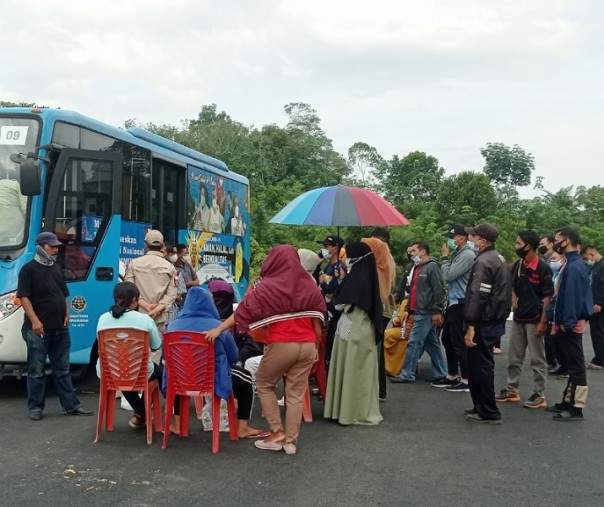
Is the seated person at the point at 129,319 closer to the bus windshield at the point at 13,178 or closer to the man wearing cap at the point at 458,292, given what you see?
the bus windshield at the point at 13,178

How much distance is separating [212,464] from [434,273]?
474 centimetres

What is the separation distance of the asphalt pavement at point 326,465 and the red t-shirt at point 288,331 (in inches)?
36.6

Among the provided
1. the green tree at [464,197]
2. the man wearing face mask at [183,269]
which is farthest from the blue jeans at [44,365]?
the green tree at [464,197]

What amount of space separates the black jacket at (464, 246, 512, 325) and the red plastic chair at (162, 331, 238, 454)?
2.67 metres

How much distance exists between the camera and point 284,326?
20.4ft

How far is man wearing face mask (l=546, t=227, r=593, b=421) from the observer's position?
7711 millimetres

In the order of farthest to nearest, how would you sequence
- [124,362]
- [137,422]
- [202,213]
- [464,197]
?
1. [464,197]
2. [202,213]
3. [137,422]
4. [124,362]

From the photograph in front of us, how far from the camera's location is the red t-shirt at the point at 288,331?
621cm

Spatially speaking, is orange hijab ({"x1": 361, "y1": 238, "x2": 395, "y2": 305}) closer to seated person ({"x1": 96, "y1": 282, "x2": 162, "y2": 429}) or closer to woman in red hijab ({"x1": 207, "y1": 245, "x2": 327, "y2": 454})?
woman in red hijab ({"x1": 207, "y1": 245, "x2": 327, "y2": 454})

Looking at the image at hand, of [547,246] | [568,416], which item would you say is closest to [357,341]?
[568,416]

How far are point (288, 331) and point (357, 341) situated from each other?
4.43ft

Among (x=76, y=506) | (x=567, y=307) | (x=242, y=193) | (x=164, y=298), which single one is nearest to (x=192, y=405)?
(x=164, y=298)

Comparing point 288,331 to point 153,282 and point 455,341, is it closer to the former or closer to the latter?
point 153,282

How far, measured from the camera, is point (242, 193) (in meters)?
15.5
